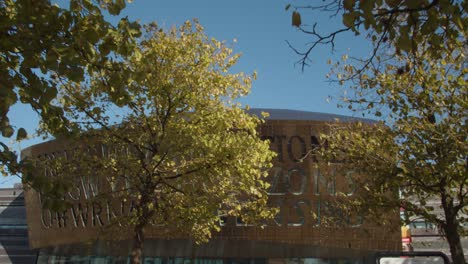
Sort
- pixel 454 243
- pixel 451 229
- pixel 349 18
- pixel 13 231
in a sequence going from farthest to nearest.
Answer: pixel 13 231, pixel 451 229, pixel 454 243, pixel 349 18

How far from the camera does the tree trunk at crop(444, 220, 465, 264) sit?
1282 cm

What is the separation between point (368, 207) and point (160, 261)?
23959mm

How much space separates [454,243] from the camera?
13.1m

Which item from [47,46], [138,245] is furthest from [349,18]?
[138,245]

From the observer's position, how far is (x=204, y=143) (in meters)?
15.1

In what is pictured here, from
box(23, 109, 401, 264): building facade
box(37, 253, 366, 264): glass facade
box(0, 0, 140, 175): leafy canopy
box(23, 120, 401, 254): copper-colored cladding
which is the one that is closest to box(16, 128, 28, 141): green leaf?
box(0, 0, 140, 175): leafy canopy

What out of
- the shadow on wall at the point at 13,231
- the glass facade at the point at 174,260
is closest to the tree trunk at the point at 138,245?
the glass facade at the point at 174,260

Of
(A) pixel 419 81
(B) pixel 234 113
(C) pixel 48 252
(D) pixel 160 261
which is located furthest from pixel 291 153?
(C) pixel 48 252

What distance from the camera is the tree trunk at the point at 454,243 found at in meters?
12.8

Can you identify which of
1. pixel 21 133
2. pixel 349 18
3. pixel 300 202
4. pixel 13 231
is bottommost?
pixel 13 231

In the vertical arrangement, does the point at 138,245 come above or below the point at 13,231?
below

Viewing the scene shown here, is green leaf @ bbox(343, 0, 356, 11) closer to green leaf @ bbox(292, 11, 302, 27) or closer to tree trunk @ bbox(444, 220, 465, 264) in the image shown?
green leaf @ bbox(292, 11, 302, 27)

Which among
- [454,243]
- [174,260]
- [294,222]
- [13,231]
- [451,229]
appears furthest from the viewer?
[13,231]

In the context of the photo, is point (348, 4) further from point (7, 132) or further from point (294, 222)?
point (294, 222)
